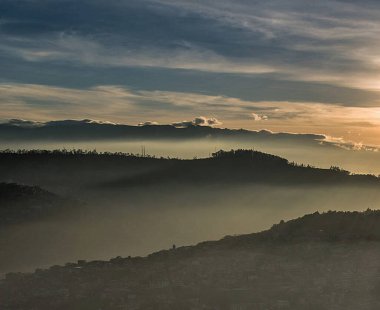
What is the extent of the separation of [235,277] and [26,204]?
179 feet

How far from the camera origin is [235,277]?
3055 cm

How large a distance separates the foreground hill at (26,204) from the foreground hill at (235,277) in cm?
4048

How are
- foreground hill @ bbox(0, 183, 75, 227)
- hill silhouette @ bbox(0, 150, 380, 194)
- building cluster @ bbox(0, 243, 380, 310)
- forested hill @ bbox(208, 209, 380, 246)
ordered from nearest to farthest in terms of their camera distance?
1. building cluster @ bbox(0, 243, 380, 310)
2. forested hill @ bbox(208, 209, 380, 246)
3. foreground hill @ bbox(0, 183, 75, 227)
4. hill silhouette @ bbox(0, 150, 380, 194)

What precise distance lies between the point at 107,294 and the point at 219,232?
68619 millimetres

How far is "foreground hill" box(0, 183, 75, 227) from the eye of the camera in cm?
7475

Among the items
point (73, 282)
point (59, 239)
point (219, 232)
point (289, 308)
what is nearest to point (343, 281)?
point (289, 308)

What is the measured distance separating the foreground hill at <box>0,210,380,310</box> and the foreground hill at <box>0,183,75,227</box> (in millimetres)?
40476

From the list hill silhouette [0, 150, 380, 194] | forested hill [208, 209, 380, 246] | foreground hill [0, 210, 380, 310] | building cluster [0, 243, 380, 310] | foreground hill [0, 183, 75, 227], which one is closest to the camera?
building cluster [0, 243, 380, 310]

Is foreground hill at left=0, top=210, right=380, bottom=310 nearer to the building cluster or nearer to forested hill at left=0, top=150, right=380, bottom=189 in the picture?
the building cluster

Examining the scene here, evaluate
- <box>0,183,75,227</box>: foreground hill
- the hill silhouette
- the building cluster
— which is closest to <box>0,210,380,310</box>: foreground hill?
the building cluster

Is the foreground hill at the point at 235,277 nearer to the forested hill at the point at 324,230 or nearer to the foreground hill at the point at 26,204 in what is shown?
the forested hill at the point at 324,230

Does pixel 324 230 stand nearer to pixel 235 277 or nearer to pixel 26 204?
pixel 235 277

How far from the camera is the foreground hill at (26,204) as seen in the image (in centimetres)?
7475

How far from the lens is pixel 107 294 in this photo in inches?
1135
